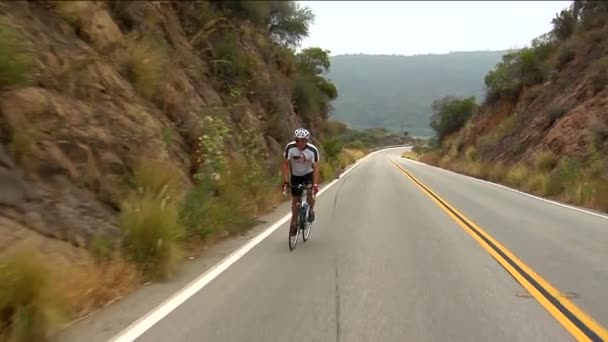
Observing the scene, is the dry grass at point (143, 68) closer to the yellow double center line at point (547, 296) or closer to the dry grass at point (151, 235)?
the dry grass at point (151, 235)

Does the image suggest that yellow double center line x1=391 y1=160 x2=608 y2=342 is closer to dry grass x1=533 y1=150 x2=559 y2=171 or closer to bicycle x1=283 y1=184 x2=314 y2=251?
bicycle x1=283 y1=184 x2=314 y2=251

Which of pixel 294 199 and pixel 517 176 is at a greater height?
pixel 294 199

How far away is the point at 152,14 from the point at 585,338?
14698mm

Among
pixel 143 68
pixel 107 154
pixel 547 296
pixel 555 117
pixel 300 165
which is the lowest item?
pixel 547 296

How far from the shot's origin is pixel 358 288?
7707 millimetres

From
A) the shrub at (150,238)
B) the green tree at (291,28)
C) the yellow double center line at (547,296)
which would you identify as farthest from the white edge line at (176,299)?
the green tree at (291,28)

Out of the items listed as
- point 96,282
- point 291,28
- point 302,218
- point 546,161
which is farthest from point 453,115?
point 96,282

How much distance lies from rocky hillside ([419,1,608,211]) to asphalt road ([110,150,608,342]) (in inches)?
319

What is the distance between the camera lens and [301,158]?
1127 centimetres

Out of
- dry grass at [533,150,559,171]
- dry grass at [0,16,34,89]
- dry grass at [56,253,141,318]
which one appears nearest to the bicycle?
dry grass at [56,253,141,318]

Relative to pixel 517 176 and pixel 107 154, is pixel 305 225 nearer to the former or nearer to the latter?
pixel 107 154

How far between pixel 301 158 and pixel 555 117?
2501 cm

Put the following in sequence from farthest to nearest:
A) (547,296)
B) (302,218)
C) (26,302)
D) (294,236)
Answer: (302,218)
(294,236)
(547,296)
(26,302)

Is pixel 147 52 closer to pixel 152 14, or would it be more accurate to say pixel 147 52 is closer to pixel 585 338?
pixel 152 14
